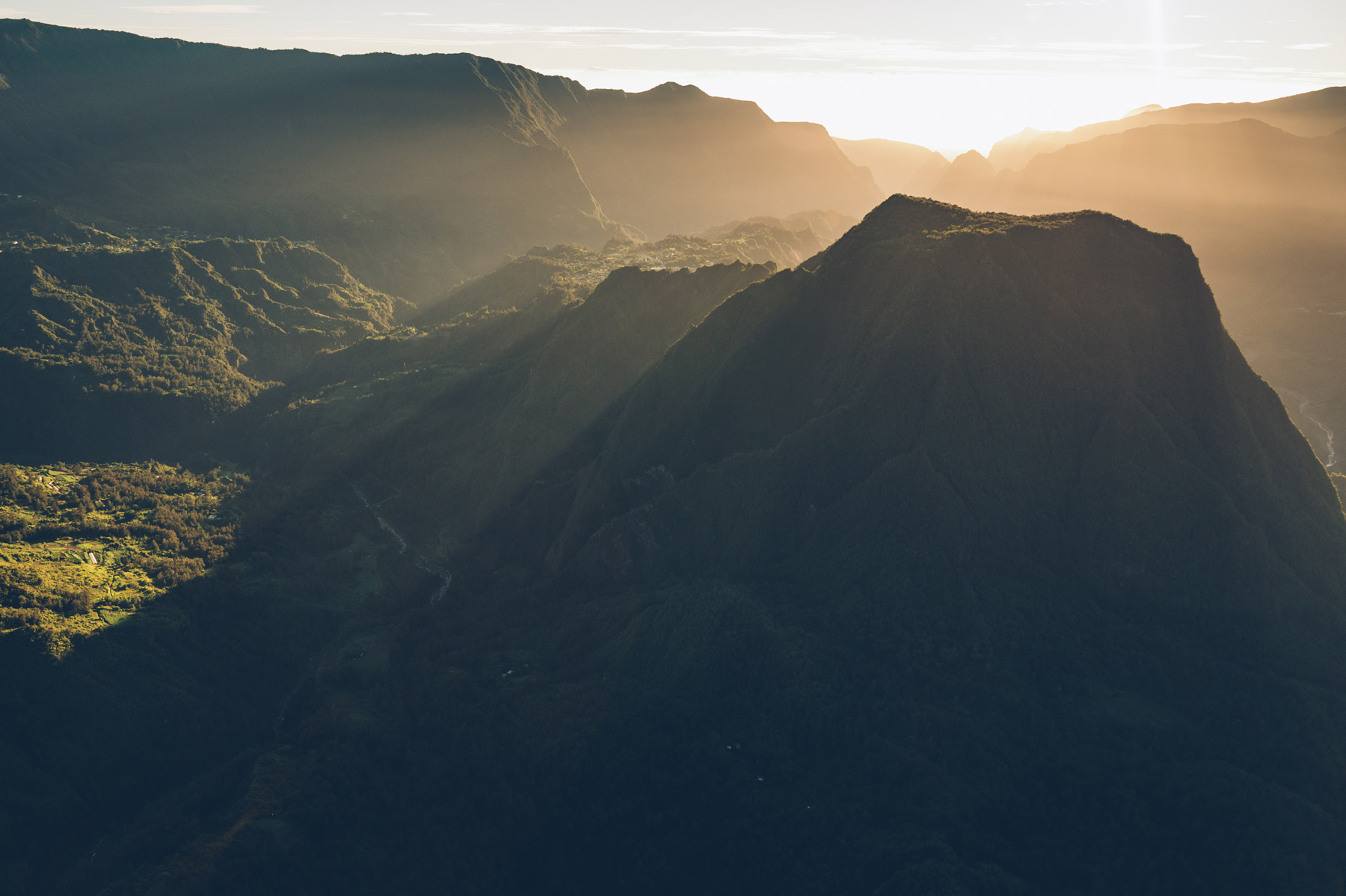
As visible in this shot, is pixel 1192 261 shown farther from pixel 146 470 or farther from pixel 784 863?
pixel 146 470

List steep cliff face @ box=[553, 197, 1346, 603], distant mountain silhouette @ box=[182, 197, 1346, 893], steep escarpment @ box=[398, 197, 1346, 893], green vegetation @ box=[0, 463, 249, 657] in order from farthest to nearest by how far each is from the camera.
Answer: green vegetation @ box=[0, 463, 249, 657] < steep cliff face @ box=[553, 197, 1346, 603] < distant mountain silhouette @ box=[182, 197, 1346, 893] < steep escarpment @ box=[398, 197, 1346, 893]

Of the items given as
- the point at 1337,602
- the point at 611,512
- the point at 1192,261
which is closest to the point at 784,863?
the point at 611,512

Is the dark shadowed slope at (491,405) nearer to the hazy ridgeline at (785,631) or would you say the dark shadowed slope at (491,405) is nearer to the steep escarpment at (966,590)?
the hazy ridgeline at (785,631)

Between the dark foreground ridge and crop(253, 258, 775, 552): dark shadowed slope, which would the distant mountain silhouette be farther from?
crop(253, 258, 775, 552): dark shadowed slope

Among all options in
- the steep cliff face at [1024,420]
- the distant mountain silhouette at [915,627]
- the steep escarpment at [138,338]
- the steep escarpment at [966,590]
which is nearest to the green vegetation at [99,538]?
the steep escarpment at [138,338]

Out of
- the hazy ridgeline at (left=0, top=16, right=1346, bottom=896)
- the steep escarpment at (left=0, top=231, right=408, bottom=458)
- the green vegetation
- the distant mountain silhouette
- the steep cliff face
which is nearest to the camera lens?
the distant mountain silhouette

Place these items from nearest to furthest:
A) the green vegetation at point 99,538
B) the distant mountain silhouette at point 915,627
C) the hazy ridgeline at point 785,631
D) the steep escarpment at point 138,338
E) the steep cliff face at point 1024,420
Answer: the distant mountain silhouette at point 915,627 < the hazy ridgeline at point 785,631 < the steep cliff face at point 1024,420 < the green vegetation at point 99,538 < the steep escarpment at point 138,338

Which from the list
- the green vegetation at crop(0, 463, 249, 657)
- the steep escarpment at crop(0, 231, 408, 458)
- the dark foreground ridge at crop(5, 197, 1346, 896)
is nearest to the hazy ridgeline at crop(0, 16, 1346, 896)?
the dark foreground ridge at crop(5, 197, 1346, 896)
